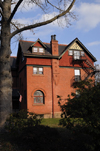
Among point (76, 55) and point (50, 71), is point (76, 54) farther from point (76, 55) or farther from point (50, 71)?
point (50, 71)

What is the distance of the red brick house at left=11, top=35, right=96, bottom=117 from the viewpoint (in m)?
22.3

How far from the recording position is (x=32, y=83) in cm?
2238

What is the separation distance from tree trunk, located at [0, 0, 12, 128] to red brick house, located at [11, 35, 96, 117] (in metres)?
13.2

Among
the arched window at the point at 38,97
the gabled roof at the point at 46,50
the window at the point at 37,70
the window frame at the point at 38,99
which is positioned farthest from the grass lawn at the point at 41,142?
the gabled roof at the point at 46,50

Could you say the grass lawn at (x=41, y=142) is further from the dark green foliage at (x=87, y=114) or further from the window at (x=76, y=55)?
the window at (x=76, y=55)

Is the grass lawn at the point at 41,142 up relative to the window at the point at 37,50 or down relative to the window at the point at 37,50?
down

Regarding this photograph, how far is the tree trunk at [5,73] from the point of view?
7996mm

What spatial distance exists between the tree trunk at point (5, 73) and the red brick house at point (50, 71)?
13217mm

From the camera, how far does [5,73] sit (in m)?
8.30

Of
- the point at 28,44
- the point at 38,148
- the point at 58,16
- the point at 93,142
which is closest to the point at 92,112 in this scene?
the point at 93,142

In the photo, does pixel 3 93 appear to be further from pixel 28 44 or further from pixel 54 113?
pixel 28 44

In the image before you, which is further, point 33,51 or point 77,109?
point 33,51

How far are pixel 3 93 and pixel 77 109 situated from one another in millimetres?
3896

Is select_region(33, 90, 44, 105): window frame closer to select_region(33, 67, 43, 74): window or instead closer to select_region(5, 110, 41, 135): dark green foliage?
select_region(33, 67, 43, 74): window
